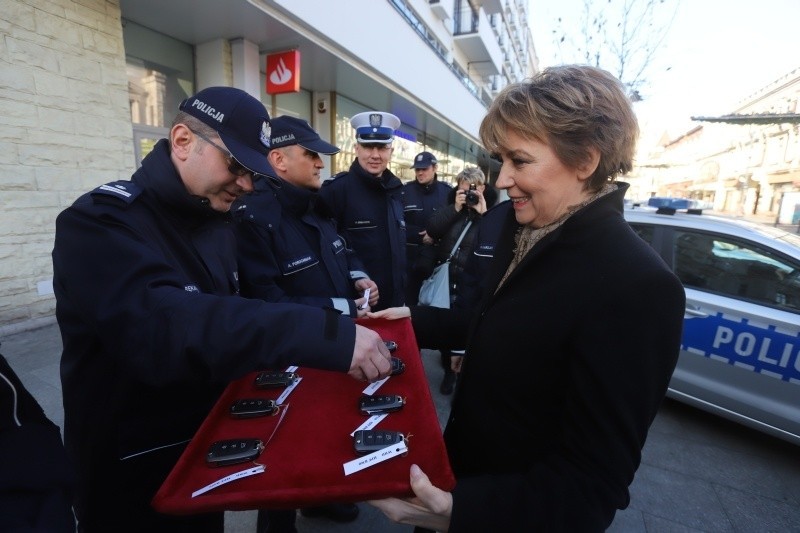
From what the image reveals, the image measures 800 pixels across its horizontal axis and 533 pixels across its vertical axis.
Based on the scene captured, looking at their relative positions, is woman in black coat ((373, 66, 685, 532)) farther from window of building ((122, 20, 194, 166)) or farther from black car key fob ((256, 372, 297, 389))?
window of building ((122, 20, 194, 166))

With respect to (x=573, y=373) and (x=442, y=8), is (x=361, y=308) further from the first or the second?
(x=442, y=8)

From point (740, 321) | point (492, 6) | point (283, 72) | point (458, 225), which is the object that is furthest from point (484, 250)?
point (492, 6)

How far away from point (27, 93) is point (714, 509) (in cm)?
646

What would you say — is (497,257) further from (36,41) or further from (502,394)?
(36,41)

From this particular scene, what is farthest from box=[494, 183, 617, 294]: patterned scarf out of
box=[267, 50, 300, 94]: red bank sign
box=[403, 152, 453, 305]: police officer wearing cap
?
box=[267, 50, 300, 94]: red bank sign

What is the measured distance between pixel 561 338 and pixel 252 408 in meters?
0.84

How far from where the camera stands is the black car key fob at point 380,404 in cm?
107

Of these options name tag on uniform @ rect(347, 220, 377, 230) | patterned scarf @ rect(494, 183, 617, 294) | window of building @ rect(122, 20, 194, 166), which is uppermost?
window of building @ rect(122, 20, 194, 166)

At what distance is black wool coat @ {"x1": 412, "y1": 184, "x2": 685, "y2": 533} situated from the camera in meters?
0.85

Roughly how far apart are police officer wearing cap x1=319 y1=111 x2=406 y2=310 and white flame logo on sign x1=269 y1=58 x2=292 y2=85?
11.0 feet

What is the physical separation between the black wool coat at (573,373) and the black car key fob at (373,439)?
0.18 m

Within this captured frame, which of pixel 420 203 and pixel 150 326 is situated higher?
pixel 420 203

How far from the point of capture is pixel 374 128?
3.37 metres

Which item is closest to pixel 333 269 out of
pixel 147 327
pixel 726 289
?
pixel 147 327
